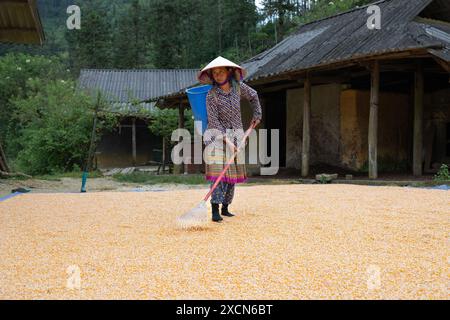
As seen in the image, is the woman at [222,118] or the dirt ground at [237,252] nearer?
the dirt ground at [237,252]

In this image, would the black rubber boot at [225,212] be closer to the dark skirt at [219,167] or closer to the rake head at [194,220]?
the dark skirt at [219,167]

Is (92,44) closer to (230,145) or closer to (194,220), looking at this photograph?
(230,145)

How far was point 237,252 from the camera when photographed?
2783 mm

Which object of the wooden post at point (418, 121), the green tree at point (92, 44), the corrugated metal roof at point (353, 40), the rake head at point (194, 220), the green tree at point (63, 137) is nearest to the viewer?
the rake head at point (194, 220)

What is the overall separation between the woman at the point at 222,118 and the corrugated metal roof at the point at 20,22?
3.62m

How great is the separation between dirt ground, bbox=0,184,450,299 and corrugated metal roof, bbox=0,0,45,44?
10.2ft

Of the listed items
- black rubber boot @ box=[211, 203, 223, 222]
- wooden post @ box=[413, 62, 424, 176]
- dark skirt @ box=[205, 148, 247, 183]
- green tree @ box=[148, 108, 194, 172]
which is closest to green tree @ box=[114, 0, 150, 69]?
green tree @ box=[148, 108, 194, 172]

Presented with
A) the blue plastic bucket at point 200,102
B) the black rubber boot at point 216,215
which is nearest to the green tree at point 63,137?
the blue plastic bucket at point 200,102

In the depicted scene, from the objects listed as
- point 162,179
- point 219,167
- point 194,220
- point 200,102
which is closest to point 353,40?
point 162,179

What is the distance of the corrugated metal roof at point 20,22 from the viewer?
6578mm

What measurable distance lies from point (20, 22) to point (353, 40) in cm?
552

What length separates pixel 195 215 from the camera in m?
3.68

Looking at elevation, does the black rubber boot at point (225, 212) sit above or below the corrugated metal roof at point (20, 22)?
below
